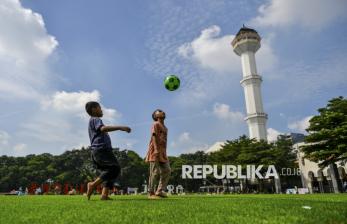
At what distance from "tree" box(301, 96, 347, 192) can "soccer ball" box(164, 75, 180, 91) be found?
26871mm

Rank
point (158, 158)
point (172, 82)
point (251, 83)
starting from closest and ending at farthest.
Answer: point (158, 158) → point (172, 82) → point (251, 83)

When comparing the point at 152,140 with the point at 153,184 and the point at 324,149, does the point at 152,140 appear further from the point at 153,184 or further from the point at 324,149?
the point at 324,149

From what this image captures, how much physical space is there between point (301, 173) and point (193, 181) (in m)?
22.4

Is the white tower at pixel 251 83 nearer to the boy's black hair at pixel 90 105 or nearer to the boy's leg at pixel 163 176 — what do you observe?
the boy's leg at pixel 163 176

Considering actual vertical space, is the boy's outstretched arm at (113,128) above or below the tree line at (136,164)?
below

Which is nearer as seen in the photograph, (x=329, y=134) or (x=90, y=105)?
(x=90, y=105)

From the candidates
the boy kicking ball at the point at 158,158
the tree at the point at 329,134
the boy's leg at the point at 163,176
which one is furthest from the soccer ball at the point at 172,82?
the tree at the point at 329,134

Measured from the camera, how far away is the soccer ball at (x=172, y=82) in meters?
11.0

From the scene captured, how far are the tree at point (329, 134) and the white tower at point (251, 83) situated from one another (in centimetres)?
3761

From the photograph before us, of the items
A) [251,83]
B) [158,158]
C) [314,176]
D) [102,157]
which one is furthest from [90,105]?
[251,83]

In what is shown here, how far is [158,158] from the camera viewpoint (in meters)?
8.07

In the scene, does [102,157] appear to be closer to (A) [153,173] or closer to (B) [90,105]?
(B) [90,105]

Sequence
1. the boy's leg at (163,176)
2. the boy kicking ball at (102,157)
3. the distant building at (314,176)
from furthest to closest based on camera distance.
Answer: the distant building at (314,176) < the boy's leg at (163,176) < the boy kicking ball at (102,157)

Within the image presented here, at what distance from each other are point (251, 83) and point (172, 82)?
69388 mm
